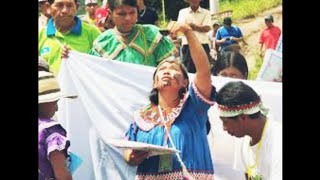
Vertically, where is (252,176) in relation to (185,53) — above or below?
below

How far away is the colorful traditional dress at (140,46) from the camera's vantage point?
5.23m

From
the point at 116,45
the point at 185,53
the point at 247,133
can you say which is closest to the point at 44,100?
the point at 116,45

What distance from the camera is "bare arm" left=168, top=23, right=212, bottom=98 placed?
5012 millimetres

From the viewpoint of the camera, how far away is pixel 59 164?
5066 millimetres

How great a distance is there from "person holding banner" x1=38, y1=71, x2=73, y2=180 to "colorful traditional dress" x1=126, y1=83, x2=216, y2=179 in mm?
434

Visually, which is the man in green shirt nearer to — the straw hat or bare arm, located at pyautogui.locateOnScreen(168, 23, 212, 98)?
the straw hat

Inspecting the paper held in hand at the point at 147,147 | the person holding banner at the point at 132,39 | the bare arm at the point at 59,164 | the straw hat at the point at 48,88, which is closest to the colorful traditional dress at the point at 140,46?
the person holding banner at the point at 132,39

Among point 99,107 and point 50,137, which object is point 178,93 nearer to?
point 99,107

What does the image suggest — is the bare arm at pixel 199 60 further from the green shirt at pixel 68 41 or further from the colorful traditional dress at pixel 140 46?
the green shirt at pixel 68 41

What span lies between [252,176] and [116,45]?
1.11m

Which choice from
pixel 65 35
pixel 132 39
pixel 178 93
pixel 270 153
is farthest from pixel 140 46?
pixel 270 153

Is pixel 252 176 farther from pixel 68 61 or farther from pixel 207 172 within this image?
pixel 68 61

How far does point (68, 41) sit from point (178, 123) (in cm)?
87

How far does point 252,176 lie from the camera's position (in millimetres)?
5074
